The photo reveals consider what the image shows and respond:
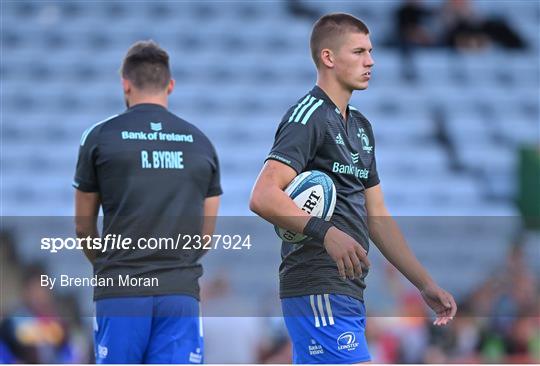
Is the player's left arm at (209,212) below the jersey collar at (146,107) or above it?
below

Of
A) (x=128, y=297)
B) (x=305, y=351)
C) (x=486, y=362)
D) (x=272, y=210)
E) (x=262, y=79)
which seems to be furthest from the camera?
(x=262, y=79)

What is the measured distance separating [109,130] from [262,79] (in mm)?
7899

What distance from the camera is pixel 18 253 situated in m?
9.55

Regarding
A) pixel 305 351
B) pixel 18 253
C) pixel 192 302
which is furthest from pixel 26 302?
pixel 305 351

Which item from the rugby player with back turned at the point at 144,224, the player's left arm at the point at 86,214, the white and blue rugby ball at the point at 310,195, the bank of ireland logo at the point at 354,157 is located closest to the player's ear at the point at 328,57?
the bank of ireland logo at the point at 354,157

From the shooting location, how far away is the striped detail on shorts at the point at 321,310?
12.7 ft

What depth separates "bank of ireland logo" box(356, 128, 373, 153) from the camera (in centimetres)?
414

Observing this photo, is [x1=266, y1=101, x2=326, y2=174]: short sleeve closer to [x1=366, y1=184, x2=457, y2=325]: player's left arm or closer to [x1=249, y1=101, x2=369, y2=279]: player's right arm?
[x1=249, y1=101, x2=369, y2=279]: player's right arm

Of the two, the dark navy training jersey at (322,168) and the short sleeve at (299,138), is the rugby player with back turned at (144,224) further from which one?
the short sleeve at (299,138)

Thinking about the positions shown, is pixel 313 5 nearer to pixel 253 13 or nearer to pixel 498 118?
pixel 253 13

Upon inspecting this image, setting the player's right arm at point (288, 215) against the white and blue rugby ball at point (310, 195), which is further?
the white and blue rugby ball at point (310, 195)

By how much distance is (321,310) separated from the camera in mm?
3891

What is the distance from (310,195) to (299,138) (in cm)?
21

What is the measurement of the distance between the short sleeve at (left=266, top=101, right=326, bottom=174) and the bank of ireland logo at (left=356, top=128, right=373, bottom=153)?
0.86ft
